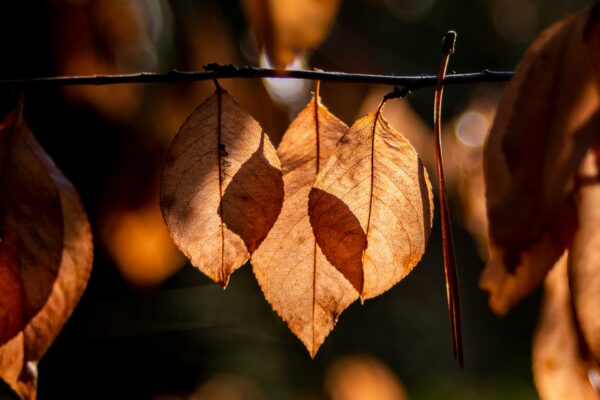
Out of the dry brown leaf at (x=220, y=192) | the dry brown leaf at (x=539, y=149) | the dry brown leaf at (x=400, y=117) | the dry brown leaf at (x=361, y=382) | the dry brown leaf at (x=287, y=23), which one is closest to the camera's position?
the dry brown leaf at (x=539, y=149)

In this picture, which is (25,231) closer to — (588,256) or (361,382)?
(588,256)

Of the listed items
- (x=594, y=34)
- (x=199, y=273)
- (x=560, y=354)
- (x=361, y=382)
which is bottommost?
(x=199, y=273)

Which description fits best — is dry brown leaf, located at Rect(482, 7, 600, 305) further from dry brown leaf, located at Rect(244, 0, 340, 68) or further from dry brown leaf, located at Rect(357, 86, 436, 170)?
dry brown leaf, located at Rect(357, 86, 436, 170)

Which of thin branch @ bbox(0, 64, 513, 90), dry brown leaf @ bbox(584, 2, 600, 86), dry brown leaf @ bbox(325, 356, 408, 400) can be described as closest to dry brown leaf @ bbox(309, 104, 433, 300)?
thin branch @ bbox(0, 64, 513, 90)

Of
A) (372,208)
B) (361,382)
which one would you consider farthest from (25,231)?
(361,382)

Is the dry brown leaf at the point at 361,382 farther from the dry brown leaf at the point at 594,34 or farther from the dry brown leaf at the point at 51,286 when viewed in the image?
the dry brown leaf at the point at 594,34

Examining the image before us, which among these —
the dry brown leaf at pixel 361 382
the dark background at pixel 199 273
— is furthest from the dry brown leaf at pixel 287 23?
the dry brown leaf at pixel 361 382
